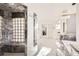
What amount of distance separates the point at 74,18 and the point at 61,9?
179 mm

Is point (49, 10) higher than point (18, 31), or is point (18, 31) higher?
point (49, 10)

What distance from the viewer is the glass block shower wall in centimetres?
148

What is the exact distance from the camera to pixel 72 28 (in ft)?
4.79

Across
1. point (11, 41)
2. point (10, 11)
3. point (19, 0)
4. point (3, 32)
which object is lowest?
point (11, 41)

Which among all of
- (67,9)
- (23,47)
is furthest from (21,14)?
(67,9)

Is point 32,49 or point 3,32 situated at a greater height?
point 3,32

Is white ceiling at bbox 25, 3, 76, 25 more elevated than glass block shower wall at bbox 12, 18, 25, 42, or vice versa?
white ceiling at bbox 25, 3, 76, 25

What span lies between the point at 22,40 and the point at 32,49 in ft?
0.50

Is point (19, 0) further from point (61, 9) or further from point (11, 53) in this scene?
point (11, 53)

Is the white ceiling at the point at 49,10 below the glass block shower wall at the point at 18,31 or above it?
above

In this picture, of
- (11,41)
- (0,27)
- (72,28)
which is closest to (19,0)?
(0,27)

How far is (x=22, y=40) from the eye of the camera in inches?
58.5

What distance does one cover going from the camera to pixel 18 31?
1484 millimetres

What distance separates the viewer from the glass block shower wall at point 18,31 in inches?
58.4
